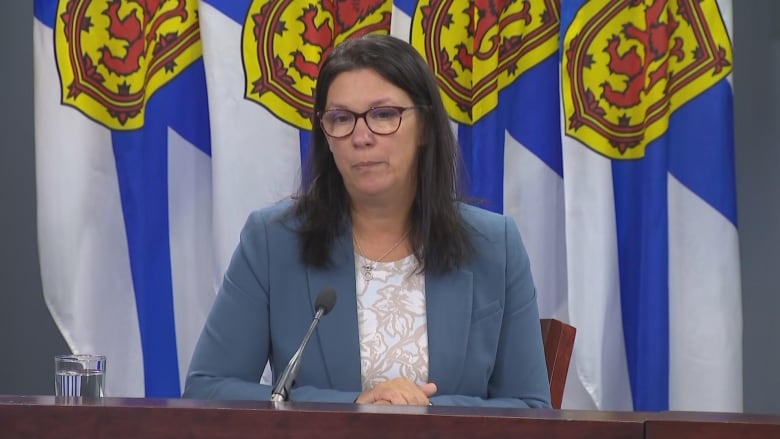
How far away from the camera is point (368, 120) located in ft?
6.30

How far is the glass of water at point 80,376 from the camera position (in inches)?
61.2

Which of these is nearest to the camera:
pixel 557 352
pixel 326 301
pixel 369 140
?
pixel 326 301

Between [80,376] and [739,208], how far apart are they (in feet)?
6.54

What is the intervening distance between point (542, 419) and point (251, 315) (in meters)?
0.94

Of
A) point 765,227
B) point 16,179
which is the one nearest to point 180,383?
point 16,179

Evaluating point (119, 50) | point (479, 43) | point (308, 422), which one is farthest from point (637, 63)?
point (308, 422)

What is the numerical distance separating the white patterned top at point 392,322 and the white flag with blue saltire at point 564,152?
80cm

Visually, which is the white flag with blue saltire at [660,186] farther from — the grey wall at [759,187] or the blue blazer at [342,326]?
the blue blazer at [342,326]

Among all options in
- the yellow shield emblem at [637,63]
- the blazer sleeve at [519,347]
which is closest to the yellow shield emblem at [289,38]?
the yellow shield emblem at [637,63]

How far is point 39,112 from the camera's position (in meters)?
2.80

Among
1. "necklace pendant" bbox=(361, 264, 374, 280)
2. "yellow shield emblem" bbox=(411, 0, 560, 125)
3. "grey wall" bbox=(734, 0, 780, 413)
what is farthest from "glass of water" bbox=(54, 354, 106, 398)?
"grey wall" bbox=(734, 0, 780, 413)

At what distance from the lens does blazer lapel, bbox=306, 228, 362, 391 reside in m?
1.92

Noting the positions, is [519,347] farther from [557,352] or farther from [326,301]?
[326,301]

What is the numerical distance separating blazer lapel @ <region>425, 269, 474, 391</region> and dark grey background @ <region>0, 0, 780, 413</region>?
1.27 meters
